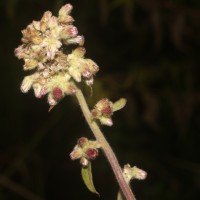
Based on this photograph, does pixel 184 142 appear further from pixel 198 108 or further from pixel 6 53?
pixel 6 53

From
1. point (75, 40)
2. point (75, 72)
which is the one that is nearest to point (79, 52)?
point (75, 40)

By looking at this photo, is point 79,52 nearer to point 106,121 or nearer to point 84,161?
point 106,121

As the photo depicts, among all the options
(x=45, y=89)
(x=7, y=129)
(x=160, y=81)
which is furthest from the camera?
(x=7, y=129)

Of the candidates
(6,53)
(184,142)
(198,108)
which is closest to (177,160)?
(184,142)

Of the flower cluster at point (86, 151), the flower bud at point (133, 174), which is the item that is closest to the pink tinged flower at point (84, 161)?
the flower cluster at point (86, 151)

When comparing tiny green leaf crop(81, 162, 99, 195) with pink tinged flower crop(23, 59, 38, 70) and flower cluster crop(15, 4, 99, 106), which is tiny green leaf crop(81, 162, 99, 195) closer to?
flower cluster crop(15, 4, 99, 106)

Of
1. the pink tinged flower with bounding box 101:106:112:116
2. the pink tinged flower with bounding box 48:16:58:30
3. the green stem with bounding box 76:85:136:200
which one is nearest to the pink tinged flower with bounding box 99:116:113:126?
the pink tinged flower with bounding box 101:106:112:116
